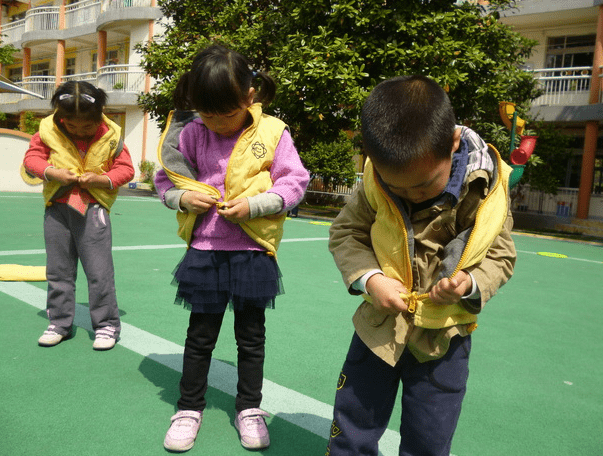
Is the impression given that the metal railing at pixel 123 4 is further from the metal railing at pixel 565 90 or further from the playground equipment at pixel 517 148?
the playground equipment at pixel 517 148

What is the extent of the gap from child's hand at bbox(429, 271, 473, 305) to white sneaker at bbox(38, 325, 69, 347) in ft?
7.58

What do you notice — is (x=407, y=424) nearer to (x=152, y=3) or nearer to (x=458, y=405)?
(x=458, y=405)

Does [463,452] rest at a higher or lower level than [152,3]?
lower

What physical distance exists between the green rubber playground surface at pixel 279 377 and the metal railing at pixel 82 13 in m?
23.2

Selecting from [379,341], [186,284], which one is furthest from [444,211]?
[186,284]

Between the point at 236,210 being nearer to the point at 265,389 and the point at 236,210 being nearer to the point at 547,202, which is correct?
the point at 265,389

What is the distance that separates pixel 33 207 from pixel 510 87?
1059cm

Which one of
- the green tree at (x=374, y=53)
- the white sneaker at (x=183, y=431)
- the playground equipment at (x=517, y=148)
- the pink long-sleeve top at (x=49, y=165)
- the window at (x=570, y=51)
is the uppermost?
the window at (x=570, y=51)

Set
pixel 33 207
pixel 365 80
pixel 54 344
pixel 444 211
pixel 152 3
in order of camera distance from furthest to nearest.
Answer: pixel 152 3 < pixel 365 80 < pixel 33 207 < pixel 54 344 < pixel 444 211

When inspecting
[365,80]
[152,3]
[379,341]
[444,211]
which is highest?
[152,3]

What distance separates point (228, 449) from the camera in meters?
2.00

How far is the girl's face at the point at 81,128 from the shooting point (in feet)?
9.53

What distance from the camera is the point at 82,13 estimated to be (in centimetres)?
2564

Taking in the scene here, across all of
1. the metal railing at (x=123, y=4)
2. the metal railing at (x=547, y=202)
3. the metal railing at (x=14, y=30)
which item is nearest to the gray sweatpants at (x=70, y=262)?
the metal railing at (x=547, y=202)
